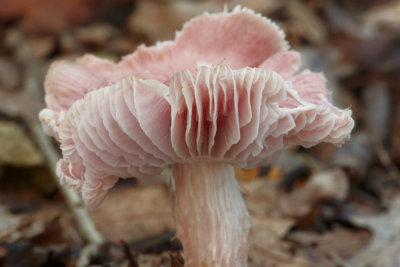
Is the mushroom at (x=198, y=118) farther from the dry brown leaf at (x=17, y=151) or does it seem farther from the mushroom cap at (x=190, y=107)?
the dry brown leaf at (x=17, y=151)

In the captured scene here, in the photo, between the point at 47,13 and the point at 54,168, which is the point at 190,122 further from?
the point at 47,13

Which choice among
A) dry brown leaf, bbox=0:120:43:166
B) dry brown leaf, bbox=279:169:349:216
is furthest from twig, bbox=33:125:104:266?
dry brown leaf, bbox=279:169:349:216

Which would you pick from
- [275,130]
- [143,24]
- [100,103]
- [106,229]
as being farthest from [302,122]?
[143,24]

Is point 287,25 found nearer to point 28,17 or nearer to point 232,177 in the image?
point 28,17

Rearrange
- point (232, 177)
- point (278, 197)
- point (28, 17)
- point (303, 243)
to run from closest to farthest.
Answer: point (232, 177) → point (303, 243) → point (278, 197) → point (28, 17)

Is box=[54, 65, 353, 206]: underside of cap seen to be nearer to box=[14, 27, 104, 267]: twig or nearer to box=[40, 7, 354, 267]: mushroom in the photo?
box=[40, 7, 354, 267]: mushroom

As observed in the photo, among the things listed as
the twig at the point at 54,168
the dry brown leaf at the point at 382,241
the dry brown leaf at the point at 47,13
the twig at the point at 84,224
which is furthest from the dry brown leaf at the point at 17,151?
the dry brown leaf at the point at 382,241

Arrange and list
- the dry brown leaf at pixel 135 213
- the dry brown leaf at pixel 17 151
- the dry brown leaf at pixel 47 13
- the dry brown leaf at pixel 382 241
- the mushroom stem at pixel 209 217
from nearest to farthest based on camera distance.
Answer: the mushroom stem at pixel 209 217 → the dry brown leaf at pixel 382 241 → the dry brown leaf at pixel 135 213 → the dry brown leaf at pixel 17 151 → the dry brown leaf at pixel 47 13
